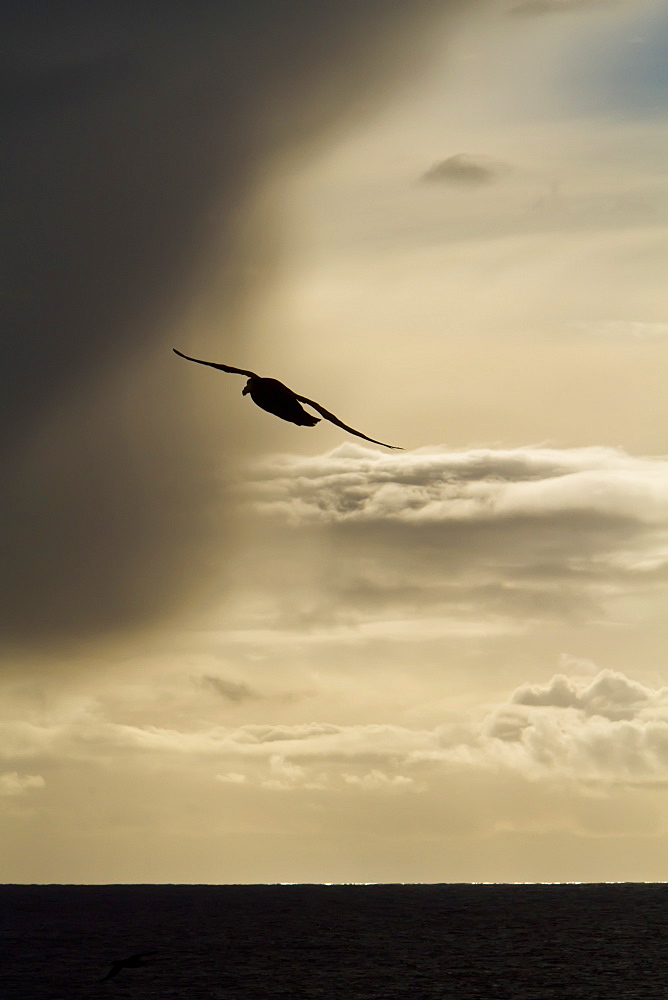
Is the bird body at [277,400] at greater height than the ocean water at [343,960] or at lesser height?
greater

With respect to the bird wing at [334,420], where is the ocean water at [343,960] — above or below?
below

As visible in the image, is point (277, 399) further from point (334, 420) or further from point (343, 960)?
point (343, 960)

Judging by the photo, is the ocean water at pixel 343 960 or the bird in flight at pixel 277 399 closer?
the bird in flight at pixel 277 399

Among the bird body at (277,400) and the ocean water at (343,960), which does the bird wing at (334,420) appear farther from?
the ocean water at (343,960)

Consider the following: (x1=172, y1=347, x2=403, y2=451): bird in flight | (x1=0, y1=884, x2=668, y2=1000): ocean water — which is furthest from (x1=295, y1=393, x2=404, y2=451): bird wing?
(x1=0, y1=884, x2=668, y2=1000): ocean water

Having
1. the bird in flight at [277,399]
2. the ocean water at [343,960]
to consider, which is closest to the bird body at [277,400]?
the bird in flight at [277,399]

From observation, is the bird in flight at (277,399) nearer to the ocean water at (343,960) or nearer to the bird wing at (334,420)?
the bird wing at (334,420)

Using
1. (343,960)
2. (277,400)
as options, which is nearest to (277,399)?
(277,400)

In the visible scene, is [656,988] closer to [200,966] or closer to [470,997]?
[470,997]

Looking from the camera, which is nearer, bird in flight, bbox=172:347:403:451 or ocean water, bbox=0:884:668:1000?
bird in flight, bbox=172:347:403:451

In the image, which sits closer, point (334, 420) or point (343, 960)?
point (334, 420)

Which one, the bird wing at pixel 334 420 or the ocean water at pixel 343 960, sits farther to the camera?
the ocean water at pixel 343 960

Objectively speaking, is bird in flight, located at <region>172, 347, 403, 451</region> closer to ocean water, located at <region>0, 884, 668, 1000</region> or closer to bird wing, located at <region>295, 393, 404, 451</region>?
bird wing, located at <region>295, 393, 404, 451</region>

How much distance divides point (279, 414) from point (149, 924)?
180020mm
